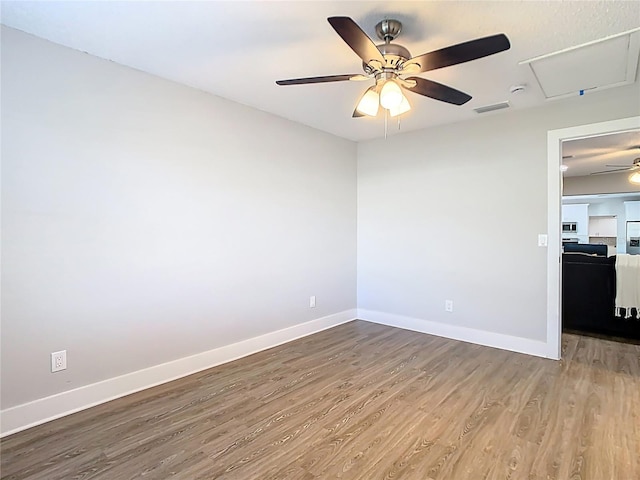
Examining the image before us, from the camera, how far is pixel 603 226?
930cm

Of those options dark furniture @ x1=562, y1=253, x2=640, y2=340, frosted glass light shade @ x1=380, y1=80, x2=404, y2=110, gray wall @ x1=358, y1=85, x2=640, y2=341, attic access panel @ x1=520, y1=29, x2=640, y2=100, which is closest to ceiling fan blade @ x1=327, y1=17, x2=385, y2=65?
frosted glass light shade @ x1=380, y1=80, x2=404, y2=110

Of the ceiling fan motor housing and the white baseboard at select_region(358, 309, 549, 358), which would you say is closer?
the ceiling fan motor housing

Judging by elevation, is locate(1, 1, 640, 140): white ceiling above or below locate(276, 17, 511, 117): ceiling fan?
above

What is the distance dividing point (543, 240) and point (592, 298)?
131 cm

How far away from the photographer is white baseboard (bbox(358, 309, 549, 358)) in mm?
3486

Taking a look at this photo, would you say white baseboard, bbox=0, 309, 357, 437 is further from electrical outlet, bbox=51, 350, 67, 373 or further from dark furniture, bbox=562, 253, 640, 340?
dark furniture, bbox=562, 253, 640, 340

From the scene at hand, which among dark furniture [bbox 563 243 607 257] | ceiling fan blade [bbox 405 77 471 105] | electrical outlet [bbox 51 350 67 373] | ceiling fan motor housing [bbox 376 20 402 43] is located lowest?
electrical outlet [bbox 51 350 67 373]

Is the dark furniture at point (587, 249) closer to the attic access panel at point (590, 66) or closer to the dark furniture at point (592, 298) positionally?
the dark furniture at point (592, 298)

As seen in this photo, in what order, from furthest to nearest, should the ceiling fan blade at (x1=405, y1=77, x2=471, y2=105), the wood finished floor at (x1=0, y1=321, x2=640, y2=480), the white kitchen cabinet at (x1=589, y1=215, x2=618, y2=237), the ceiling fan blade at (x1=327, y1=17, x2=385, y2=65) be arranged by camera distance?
the white kitchen cabinet at (x1=589, y1=215, x2=618, y2=237), the ceiling fan blade at (x1=405, y1=77, x2=471, y2=105), the wood finished floor at (x1=0, y1=321, x2=640, y2=480), the ceiling fan blade at (x1=327, y1=17, x2=385, y2=65)

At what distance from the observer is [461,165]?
3.94 meters

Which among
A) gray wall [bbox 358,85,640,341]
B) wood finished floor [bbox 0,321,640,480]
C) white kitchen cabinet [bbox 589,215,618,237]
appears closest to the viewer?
wood finished floor [bbox 0,321,640,480]

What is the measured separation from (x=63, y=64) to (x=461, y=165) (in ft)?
11.8

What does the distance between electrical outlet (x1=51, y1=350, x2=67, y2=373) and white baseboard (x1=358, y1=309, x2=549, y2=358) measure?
10.8 ft

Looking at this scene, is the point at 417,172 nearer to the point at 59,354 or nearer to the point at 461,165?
the point at 461,165
